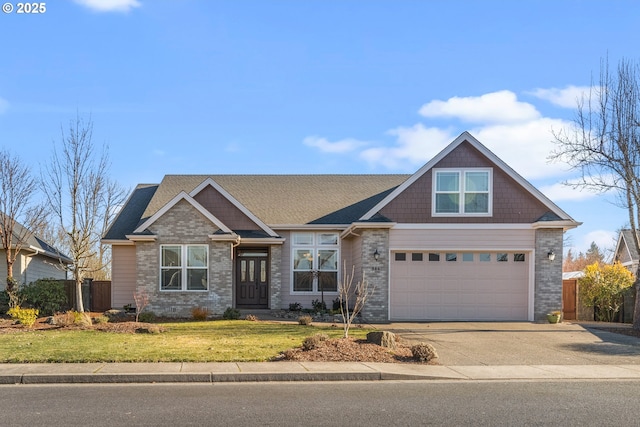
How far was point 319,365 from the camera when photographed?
464 inches

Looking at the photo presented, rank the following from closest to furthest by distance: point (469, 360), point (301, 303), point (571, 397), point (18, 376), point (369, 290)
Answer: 1. point (571, 397)
2. point (18, 376)
3. point (469, 360)
4. point (369, 290)
5. point (301, 303)

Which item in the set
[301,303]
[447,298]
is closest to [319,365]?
[447,298]

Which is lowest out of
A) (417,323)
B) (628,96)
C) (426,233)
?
(417,323)

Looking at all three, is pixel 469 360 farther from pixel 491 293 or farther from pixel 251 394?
pixel 491 293

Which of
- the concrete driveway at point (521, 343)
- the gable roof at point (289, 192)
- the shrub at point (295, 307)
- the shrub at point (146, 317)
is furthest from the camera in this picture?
the gable roof at point (289, 192)

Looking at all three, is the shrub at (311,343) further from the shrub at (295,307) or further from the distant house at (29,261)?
the distant house at (29,261)

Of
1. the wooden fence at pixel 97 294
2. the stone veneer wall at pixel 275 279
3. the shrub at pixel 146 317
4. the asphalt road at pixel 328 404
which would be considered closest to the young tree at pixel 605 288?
the stone veneer wall at pixel 275 279

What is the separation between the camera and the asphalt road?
25.6 feet

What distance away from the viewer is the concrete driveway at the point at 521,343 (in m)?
13.4

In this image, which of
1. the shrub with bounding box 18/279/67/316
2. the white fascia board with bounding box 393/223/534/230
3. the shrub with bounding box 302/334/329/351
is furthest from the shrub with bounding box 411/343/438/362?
the shrub with bounding box 18/279/67/316

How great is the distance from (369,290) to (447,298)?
113 inches

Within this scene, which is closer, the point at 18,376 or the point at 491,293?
the point at 18,376

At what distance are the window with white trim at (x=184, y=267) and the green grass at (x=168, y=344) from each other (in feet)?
9.76

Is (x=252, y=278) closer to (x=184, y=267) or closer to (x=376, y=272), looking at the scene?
(x=184, y=267)
